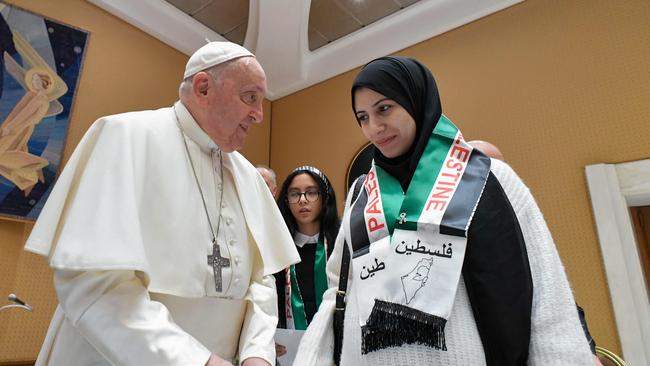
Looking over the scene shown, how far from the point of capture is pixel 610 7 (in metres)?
3.18

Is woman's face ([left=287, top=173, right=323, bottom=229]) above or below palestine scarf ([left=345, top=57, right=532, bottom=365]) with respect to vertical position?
above

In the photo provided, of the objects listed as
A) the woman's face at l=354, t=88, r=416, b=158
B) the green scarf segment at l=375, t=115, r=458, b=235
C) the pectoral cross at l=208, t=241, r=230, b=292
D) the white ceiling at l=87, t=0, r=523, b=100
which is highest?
the white ceiling at l=87, t=0, r=523, b=100

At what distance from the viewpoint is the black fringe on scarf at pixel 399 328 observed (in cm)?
95

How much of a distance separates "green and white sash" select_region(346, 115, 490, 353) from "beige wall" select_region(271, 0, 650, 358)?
2.36 metres

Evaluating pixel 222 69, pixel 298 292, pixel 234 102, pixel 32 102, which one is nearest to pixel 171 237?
pixel 234 102

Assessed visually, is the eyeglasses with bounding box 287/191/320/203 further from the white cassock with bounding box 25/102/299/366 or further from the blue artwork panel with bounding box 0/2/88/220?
the blue artwork panel with bounding box 0/2/88/220

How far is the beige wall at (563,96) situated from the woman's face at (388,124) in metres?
2.41

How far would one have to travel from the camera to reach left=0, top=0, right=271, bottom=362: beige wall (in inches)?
110

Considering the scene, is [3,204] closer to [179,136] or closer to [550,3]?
[179,136]

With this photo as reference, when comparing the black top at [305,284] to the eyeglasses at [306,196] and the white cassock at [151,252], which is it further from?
the white cassock at [151,252]

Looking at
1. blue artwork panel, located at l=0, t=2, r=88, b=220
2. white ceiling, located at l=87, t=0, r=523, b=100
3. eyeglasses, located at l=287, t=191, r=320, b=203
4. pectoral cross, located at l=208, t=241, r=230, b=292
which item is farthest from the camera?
white ceiling, located at l=87, t=0, r=523, b=100

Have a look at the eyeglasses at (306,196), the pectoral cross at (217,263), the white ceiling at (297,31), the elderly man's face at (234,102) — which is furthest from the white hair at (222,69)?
the white ceiling at (297,31)

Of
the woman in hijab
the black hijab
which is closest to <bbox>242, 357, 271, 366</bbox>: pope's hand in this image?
the woman in hijab

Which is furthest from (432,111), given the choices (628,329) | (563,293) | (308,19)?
(308,19)
